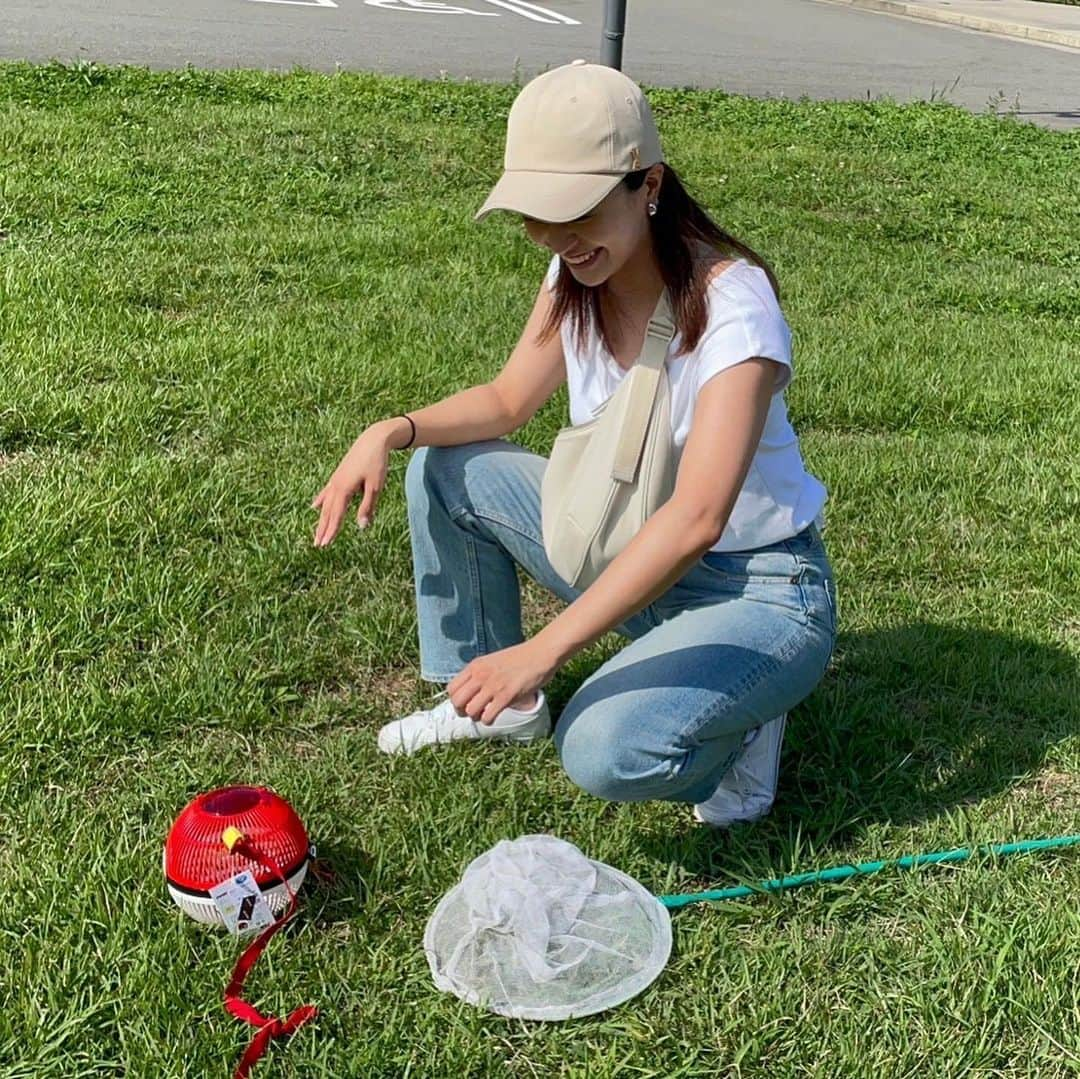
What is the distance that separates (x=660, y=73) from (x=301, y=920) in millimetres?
10830

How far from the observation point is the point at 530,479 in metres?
2.69

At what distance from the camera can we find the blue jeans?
223 cm

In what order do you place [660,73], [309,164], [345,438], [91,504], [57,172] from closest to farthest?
[91,504], [345,438], [57,172], [309,164], [660,73]

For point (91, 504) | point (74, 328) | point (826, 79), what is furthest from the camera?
point (826, 79)

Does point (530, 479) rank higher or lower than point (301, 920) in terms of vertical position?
higher

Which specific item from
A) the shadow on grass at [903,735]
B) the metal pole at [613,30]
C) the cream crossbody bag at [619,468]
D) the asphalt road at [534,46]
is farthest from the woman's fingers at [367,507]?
the asphalt road at [534,46]

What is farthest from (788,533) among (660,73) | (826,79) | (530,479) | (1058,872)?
(826,79)

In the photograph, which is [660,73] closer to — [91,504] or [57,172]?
[57,172]

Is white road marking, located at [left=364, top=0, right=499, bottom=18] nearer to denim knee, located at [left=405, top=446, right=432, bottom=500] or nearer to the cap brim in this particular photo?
denim knee, located at [left=405, top=446, right=432, bottom=500]

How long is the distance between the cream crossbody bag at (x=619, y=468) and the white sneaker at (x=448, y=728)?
0.44 m

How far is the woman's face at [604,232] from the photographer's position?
2.10m

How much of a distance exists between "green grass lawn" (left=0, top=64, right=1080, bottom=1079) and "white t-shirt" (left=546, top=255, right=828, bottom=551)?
0.62 meters

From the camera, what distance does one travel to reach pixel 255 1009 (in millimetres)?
2051

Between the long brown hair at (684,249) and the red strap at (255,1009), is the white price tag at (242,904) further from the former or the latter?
the long brown hair at (684,249)
